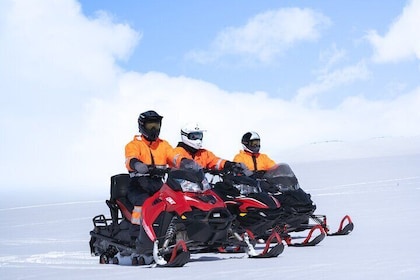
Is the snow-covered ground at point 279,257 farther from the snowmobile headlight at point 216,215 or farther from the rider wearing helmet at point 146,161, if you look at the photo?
the rider wearing helmet at point 146,161

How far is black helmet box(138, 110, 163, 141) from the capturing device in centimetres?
884

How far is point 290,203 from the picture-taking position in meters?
10.6

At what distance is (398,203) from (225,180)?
7.27 m

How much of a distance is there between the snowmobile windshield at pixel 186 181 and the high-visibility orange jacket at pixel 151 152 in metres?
0.52

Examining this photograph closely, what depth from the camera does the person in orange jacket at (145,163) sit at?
829 cm

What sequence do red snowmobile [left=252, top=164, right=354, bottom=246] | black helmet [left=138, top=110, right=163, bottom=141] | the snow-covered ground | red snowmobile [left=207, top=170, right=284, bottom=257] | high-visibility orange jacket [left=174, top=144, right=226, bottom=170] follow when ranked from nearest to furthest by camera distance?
1. the snow-covered ground
2. black helmet [left=138, top=110, right=163, bottom=141]
3. red snowmobile [left=207, top=170, right=284, bottom=257]
4. red snowmobile [left=252, top=164, right=354, bottom=246]
5. high-visibility orange jacket [left=174, top=144, right=226, bottom=170]

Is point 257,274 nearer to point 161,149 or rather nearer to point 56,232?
point 161,149

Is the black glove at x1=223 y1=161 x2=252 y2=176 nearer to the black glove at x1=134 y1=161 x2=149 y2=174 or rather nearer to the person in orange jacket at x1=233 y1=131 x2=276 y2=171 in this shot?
the person in orange jacket at x1=233 y1=131 x2=276 y2=171

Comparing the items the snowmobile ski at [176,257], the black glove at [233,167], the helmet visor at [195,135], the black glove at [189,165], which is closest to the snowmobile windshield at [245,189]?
the black glove at [233,167]

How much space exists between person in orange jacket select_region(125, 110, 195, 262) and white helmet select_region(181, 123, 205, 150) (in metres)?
0.95

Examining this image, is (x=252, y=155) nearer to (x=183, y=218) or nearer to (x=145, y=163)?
(x=145, y=163)

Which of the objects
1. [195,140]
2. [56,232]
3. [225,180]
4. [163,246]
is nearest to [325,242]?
[225,180]

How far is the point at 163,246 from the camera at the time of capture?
26.1 feet

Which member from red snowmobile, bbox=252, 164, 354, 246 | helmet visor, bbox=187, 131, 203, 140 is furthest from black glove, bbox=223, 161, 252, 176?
red snowmobile, bbox=252, 164, 354, 246
